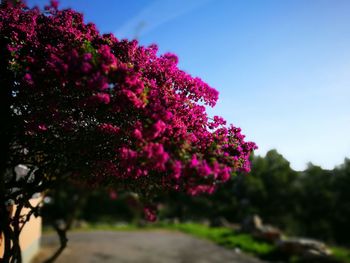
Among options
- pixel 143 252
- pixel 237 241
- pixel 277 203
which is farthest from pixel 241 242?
pixel 277 203

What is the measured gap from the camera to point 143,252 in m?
22.8

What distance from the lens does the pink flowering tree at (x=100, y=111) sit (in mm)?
5867

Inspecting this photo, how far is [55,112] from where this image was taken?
6.71 m

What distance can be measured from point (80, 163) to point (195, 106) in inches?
116

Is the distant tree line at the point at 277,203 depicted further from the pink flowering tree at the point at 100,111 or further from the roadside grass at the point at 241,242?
the pink flowering tree at the point at 100,111

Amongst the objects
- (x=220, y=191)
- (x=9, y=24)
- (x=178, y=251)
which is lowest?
(x=178, y=251)

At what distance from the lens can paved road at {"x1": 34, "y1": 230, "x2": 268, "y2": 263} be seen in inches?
806

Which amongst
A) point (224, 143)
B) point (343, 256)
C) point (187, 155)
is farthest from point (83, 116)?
point (343, 256)

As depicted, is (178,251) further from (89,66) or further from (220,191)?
(220,191)

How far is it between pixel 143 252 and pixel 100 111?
1826cm

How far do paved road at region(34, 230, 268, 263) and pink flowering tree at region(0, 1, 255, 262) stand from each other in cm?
1304

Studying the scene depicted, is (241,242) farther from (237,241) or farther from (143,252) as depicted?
(143,252)

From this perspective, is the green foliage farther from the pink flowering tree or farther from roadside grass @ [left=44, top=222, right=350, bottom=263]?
the pink flowering tree

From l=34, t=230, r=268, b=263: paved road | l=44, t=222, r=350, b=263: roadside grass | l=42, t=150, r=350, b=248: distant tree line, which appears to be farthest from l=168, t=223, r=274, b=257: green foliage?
l=42, t=150, r=350, b=248: distant tree line
